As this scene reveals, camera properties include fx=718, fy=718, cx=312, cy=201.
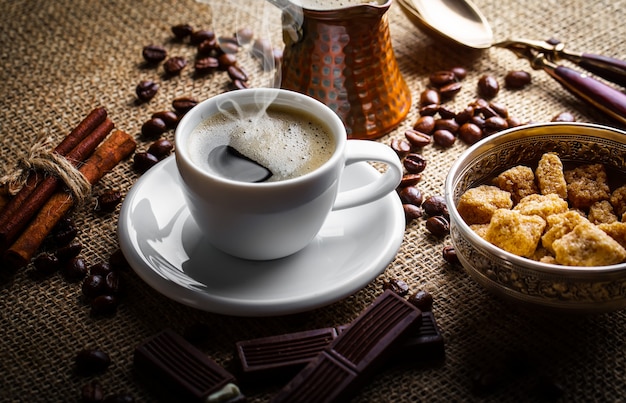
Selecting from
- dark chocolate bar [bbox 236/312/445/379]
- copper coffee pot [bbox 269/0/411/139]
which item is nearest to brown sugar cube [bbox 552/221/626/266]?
dark chocolate bar [bbox 236/312/445/379]

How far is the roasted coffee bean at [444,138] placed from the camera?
1.93 meters

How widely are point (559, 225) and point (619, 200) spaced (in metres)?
0.22

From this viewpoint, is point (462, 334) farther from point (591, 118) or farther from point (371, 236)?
point (591, 118)

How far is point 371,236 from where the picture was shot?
58.9 inches

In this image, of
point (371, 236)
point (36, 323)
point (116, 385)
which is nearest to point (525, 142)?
point (371, 236)

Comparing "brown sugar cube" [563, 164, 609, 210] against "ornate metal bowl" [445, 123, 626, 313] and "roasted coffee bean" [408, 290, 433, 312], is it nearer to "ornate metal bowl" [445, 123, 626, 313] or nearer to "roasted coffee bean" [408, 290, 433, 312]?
"ornate metal bowl" [445, 123, 626, 313]

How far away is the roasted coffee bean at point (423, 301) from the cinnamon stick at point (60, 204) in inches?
32.2

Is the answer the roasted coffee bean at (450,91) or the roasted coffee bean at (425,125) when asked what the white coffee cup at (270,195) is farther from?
the roasted coffee bean at (450,91)

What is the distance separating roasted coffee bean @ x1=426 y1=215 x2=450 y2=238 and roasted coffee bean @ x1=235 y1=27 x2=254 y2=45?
0.98m

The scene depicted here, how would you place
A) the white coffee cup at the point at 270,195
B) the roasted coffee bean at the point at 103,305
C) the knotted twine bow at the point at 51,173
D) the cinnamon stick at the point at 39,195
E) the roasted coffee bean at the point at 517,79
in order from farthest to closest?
the roasted coffee bean at the point at 517,79, the knotted twine bow at the point at 51,173, the cinnamon stick at the point at 39,195, the roasted coffee bean at the point at 103,305, the white coffee cup at the point at 270,195

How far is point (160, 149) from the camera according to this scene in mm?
1880

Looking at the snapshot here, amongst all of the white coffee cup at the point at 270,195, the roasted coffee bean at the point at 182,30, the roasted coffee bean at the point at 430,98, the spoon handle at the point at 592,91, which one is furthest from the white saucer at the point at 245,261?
the roasted coffee bean at the point at 182,30

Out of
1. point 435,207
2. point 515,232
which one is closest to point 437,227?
point 435,207

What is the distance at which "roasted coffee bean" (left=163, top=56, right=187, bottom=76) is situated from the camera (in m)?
2.19
